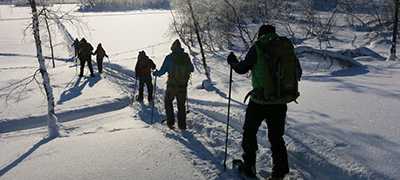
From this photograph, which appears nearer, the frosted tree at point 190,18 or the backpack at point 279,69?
the backpack at point 279,69

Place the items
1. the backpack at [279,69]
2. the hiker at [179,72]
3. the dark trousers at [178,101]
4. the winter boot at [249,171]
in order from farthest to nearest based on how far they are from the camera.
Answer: the dark trousers at [178,101] → the hiker at [179,72] → the winter boot at [249,171] → the backpack at [279,69]

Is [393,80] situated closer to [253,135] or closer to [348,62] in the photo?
[348,62]

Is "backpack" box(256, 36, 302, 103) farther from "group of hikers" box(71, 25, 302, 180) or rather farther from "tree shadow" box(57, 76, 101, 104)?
"tree shadow" box(57, 76, 101, 104)

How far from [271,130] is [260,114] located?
9.4 inches

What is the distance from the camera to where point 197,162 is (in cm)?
373

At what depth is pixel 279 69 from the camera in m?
2.77

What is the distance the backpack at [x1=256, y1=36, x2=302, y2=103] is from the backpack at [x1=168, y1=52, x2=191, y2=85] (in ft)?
7.72

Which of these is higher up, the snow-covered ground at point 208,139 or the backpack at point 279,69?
the backpack at point 279,69

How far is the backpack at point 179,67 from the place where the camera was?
5016 millimetres

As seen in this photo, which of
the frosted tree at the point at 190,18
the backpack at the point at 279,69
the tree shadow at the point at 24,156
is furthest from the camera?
the frosted tree at the point at 190,18

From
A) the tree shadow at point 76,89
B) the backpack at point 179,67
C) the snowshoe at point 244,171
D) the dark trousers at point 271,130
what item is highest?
the backpack at point 179,67

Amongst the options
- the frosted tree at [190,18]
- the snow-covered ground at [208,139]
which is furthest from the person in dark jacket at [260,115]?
the frosted tree at [190,18]

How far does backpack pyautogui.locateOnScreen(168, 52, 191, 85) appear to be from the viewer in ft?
16.5

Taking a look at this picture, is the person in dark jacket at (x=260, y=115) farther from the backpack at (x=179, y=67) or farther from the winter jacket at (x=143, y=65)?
the winter jacket at (x=143, y=65)
